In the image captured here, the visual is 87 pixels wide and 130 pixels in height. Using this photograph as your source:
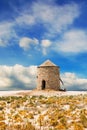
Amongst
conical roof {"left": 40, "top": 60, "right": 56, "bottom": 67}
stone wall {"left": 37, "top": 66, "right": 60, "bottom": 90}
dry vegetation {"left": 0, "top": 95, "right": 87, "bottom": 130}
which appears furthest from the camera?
conical roof {"left": 40, "top": 60, "right": 56, "bottom": 67}

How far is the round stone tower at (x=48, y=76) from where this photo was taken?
48159 mm

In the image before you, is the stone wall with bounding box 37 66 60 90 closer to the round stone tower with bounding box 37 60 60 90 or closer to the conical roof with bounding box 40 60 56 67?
the round stone tower with bounding box 37 60 60 90

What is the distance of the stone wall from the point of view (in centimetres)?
4816

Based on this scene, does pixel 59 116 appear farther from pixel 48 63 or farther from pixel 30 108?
pixel 48 63

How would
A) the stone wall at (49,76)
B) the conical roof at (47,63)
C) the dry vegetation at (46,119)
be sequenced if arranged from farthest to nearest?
the conical roof at (47,63), the stone wall at (49,76), the dry vegetation at (46,119)

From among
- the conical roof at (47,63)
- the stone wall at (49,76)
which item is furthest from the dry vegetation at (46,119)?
the conical roof at (47,63)

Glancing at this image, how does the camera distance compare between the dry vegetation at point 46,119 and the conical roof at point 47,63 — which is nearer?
the dry vegetation at point 46,119

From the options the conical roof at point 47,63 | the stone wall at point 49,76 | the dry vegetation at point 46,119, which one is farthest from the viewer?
the conical roof at point 47,63

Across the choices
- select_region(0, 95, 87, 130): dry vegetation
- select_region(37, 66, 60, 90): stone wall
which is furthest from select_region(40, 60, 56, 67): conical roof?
→ select_region(0, 95, 87, 130): dry vegetation

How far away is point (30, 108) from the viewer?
2716 cm

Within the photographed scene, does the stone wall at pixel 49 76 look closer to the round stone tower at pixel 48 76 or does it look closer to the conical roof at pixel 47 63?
the round stone tower at pixel 48 76

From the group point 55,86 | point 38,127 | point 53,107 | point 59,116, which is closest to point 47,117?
point 59,116

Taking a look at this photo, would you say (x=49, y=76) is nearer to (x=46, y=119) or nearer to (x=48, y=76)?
(x=48, y=76)

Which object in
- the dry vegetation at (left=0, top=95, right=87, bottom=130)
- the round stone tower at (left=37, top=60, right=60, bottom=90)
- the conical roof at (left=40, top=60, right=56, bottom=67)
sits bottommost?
the dry vegetation at (left=0, top=95, right=87, bottom=130)
